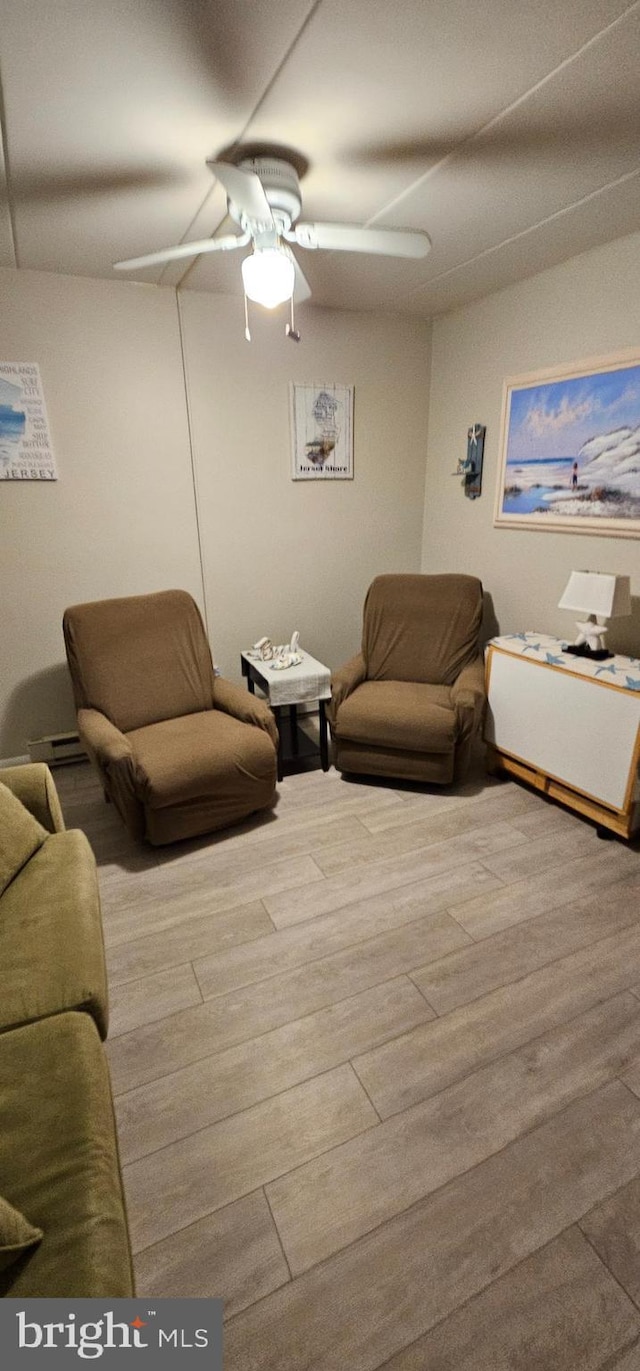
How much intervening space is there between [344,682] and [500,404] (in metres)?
1.72

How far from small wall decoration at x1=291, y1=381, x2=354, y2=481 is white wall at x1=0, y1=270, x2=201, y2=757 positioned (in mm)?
653

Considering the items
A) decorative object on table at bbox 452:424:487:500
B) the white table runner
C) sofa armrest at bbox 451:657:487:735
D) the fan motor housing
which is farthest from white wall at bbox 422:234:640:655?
the fan motor housing

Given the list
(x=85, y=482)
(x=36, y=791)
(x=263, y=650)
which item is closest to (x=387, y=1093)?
(x=36, y=791)

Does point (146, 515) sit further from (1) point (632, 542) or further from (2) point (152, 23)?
(1) point (632, 542)

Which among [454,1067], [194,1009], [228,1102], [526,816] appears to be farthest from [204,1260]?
[526,816]

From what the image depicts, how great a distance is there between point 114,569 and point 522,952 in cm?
261

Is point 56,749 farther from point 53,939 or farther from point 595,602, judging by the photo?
point 595,602

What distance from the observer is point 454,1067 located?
4.74 feet

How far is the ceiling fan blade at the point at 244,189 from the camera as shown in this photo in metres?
1.37

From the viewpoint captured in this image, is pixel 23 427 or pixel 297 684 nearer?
pixel 23 427

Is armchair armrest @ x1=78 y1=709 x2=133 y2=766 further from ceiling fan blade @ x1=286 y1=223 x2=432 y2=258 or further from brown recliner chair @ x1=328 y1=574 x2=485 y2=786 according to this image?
ceiling fan blade @ x1=286 y1=223 x2=432 y2=258

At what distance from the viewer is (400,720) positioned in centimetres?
259

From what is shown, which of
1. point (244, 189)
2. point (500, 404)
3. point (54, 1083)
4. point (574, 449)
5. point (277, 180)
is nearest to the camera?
point (54, 1083)

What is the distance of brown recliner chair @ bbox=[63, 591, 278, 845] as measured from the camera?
2.20m
